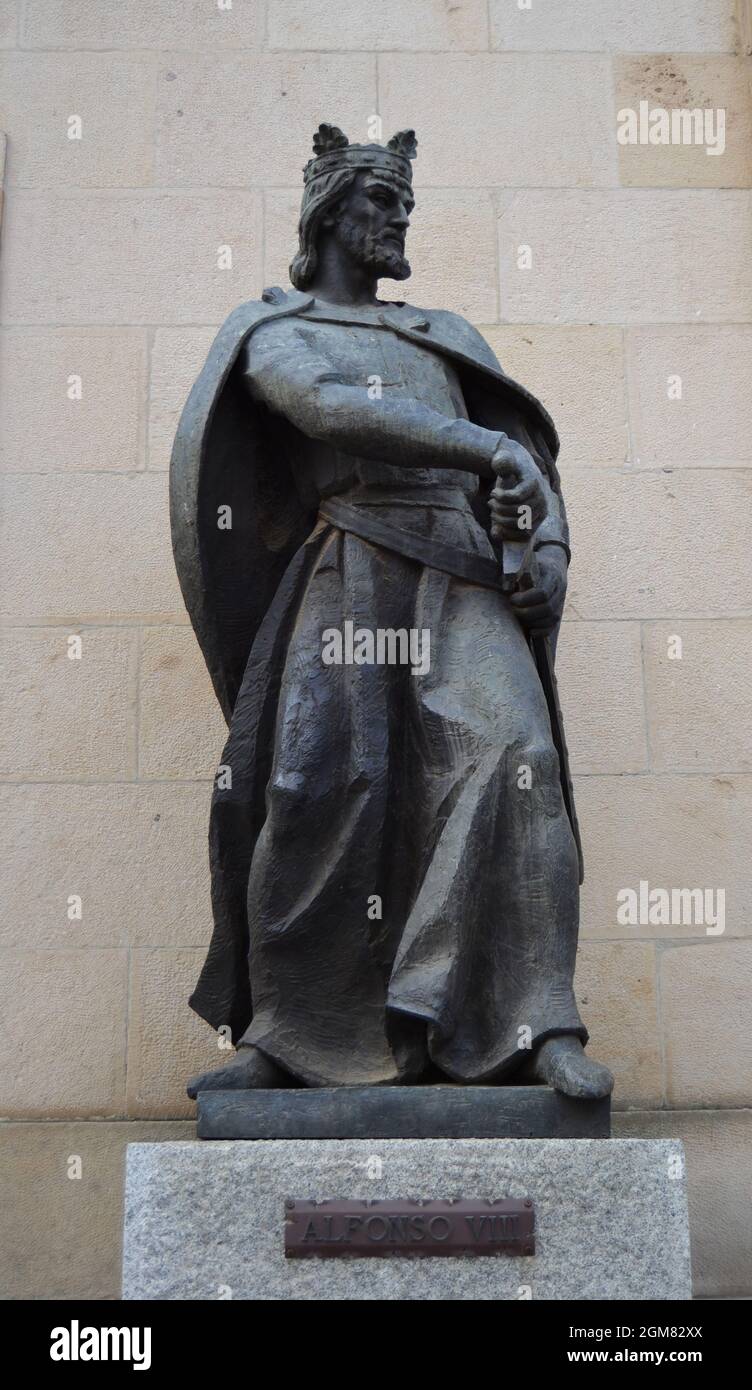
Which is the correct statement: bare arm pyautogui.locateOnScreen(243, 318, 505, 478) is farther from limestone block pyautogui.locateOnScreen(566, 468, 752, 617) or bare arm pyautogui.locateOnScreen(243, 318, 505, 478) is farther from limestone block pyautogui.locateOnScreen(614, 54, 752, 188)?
limestone block pyautogui.locateOnScreen(614, 54, 752, 188)

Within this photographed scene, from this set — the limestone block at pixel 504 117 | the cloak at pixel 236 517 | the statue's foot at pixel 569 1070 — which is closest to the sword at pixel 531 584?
the cloak at pixel 236 517

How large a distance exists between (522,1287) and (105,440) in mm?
3829

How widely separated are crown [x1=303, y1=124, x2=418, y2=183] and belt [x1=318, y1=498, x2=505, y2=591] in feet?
3.15

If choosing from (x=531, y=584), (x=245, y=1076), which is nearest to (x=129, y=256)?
(x=531, y=584)

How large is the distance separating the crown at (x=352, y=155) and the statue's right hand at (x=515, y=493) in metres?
0.94

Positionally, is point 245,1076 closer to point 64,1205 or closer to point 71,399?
point 64,1205

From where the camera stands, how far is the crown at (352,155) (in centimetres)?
521

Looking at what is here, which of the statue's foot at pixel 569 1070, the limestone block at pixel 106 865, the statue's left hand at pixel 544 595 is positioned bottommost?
the statue's foot at pixel 569 1070

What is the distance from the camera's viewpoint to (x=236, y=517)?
512 centimetres

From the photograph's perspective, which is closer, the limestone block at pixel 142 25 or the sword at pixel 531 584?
the sword at pixel 531 584

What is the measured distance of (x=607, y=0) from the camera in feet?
25.1

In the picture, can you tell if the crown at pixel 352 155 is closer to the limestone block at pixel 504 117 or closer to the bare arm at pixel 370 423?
the bare arm at pixel 370 423

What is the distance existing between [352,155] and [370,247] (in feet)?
0.80

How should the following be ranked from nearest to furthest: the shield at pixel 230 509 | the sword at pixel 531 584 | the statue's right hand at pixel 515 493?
the statue's right hand at pixel 515 493, the sword at pixel 531 584, the shield at pixel 230 509
